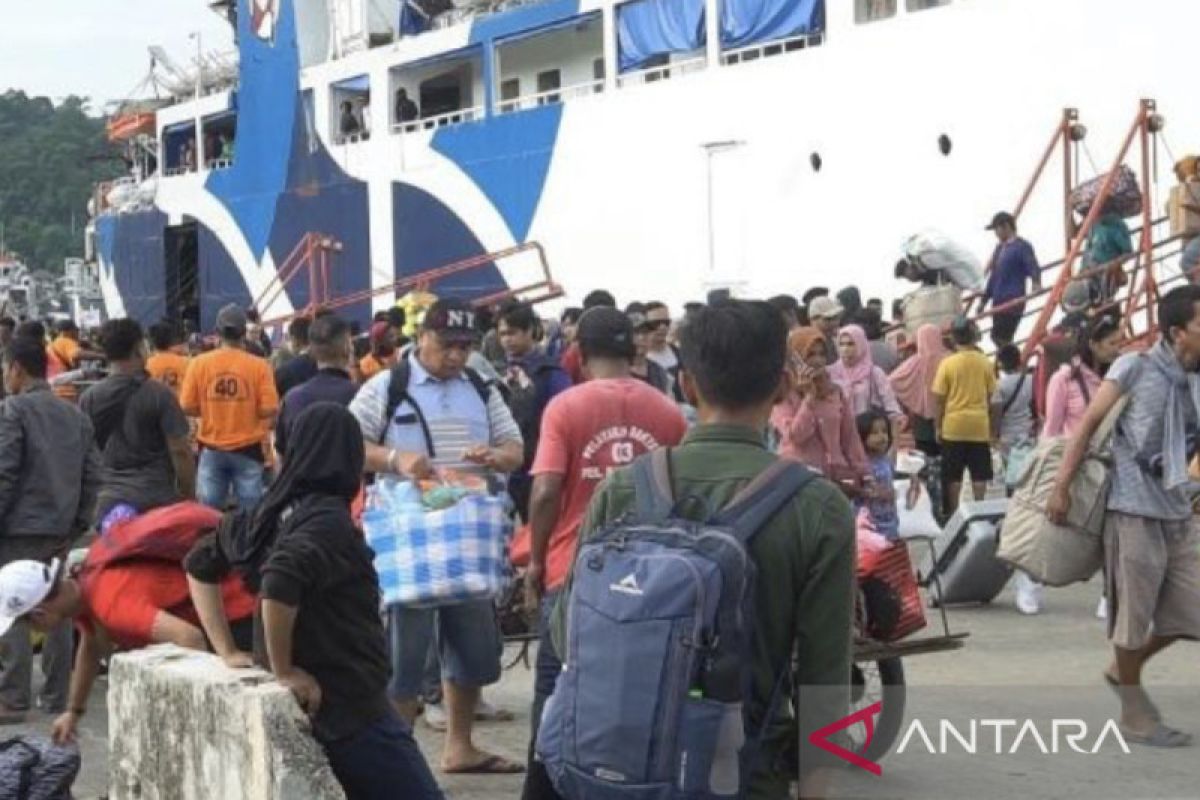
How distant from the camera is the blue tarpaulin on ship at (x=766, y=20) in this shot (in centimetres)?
2189

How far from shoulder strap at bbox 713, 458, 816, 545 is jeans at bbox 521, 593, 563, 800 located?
509mm

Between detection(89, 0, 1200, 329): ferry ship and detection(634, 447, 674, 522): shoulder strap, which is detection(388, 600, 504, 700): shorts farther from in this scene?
detection(89, 0, 1200, 329): ferry ship

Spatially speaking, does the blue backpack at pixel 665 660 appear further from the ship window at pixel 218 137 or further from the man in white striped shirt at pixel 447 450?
the ship window at pixel 218 137

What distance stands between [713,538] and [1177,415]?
373cm

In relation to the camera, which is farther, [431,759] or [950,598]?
[950,598]

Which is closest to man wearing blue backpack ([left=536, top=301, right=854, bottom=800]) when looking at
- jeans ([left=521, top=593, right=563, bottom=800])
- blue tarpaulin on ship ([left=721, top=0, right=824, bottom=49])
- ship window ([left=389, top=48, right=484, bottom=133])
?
jeans ([left=521, top=593, right=563, bottom=800])

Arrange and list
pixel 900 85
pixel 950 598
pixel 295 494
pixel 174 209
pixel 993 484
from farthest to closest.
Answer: pixel 174 209
pixel 900 85
pixel 993 484
pixel 950 598
pixel 295 494

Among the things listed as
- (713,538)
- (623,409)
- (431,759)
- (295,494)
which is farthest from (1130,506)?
(713,538)

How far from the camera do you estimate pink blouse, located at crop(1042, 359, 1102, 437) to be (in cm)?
948

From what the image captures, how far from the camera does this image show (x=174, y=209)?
1473 inches

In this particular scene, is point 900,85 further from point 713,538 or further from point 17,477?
point 713,538

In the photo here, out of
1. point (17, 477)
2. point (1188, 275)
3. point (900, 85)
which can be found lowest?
point (17, 477)

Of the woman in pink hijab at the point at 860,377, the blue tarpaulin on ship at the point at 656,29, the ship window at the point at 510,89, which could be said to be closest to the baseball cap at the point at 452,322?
the woman in pink hijab at the point at 860,377

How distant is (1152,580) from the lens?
6.44 meters
